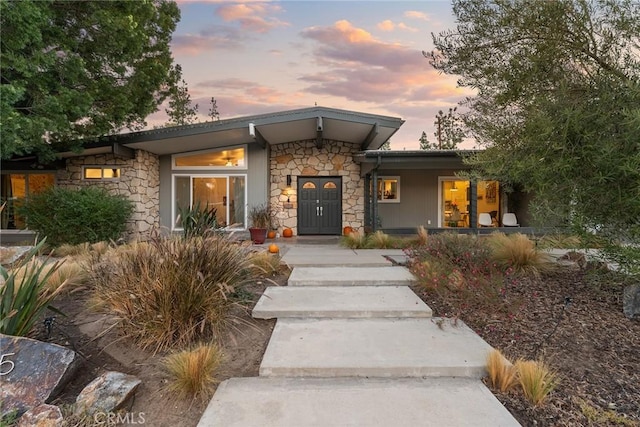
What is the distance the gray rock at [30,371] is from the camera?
2.17 meters

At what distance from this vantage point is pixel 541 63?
382 centimetres

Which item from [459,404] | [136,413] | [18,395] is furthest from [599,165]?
[18,395]

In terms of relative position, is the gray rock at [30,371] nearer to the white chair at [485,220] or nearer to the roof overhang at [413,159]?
the roof overhang at [413,159]

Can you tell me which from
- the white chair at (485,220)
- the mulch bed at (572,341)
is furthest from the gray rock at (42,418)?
the white chair at (485,220)

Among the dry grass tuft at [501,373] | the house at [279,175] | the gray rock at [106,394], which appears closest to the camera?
the gray rock at [106,394]

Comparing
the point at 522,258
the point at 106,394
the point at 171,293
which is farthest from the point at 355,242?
the point at 106,394

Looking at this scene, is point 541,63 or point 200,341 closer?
point 200,341

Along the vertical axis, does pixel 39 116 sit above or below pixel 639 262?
above

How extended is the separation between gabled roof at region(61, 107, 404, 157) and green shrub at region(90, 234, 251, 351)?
580 centimetres

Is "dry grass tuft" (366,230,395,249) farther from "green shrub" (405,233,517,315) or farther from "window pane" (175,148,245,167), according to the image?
"window pane" (175,148,245,167)

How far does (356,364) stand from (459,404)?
71cm

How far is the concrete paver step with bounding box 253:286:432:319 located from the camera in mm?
3570

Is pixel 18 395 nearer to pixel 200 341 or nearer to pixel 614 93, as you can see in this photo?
pixel 200 341

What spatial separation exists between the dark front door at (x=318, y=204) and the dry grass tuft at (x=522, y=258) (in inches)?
253
